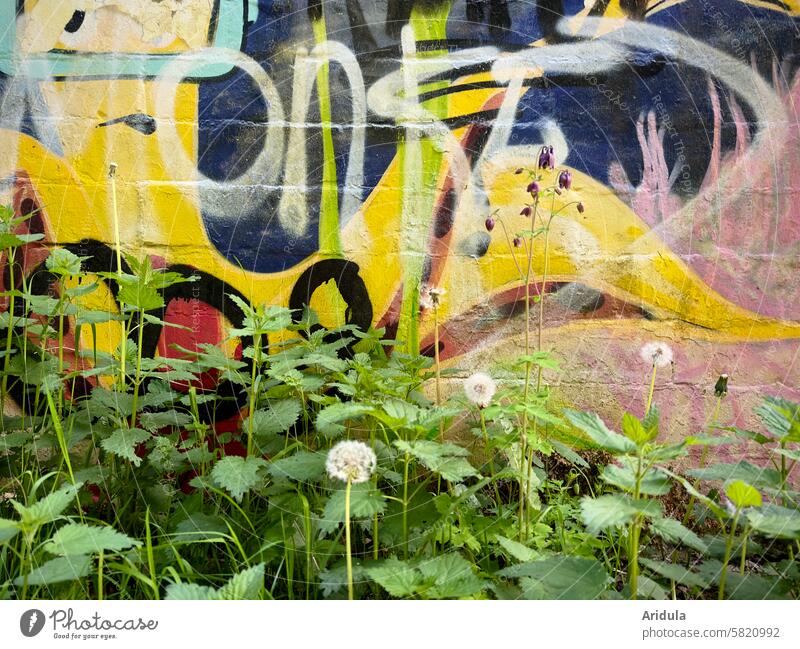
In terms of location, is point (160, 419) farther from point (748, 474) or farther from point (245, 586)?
point (748, 474)

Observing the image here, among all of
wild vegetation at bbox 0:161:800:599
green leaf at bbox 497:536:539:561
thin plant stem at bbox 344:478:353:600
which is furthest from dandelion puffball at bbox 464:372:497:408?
thin plant stem at bbox 344:478:353:600

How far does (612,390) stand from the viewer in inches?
103

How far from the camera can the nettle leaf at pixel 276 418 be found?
1813mm

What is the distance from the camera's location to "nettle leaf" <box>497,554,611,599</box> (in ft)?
4.46

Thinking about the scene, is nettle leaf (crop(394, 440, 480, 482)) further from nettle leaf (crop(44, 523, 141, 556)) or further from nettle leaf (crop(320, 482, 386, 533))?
nettle leaf (crop(44, 523, 141, 556))

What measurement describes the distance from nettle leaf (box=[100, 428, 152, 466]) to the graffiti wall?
92 centimetres

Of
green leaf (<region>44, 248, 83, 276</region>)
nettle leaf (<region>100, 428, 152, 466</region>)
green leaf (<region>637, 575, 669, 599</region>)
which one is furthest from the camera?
green leaf (<region>44, 248, 83, 276</region>)

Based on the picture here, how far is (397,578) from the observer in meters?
1.38

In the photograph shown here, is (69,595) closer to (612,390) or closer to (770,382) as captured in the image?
(612,390)

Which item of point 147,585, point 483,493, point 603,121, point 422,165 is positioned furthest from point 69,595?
point 603,121

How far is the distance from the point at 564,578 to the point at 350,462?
1.62 ft

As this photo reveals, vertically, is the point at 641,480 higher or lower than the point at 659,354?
lower

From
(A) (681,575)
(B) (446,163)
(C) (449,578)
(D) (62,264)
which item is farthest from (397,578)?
(B) (446,163)

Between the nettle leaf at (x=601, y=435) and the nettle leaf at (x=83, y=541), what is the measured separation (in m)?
0.91
